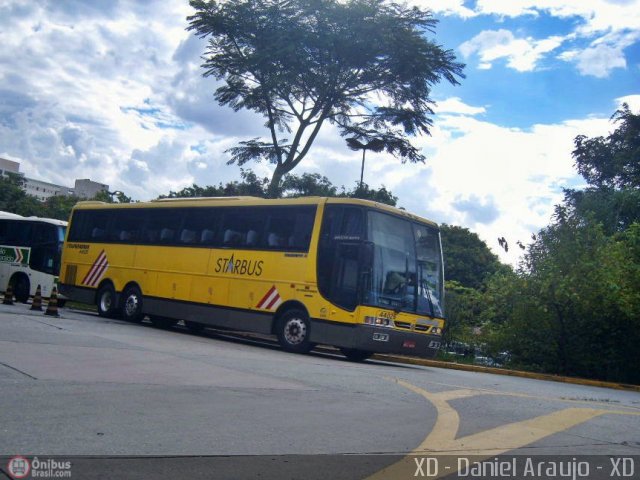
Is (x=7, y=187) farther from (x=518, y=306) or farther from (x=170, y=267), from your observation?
(x=518, y=306)

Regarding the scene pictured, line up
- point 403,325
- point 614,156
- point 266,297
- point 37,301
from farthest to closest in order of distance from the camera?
1. point 614,156
2. point 37,301
3. point 266,297
4. point 403,325

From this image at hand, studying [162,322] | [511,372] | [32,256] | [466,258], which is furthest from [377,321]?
[466,258]

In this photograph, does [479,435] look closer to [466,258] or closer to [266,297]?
[266,297]

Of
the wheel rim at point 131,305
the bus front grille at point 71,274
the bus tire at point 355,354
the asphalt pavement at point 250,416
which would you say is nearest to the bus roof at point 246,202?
the bus front grille at point 71,274

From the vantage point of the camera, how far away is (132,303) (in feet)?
67.1

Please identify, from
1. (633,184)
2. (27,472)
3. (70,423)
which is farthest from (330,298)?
(633,184)

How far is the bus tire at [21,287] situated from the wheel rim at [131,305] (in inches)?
303

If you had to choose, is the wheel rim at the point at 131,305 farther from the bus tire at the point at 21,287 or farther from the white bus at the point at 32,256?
the bus tire at the point at 21,287

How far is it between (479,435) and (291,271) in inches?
360

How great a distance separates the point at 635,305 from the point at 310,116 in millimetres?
12299

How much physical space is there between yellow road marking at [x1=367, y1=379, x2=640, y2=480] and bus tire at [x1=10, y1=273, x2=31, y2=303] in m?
20.4

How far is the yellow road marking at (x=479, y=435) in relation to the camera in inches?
235

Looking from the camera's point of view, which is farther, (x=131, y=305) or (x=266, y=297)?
(x=131, y=305)

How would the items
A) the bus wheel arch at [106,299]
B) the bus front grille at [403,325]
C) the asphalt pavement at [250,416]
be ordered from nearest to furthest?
the asphalt pavement at [250,416]
the bus front grille at [403,325]
the bus wheel arch at [106,299]
